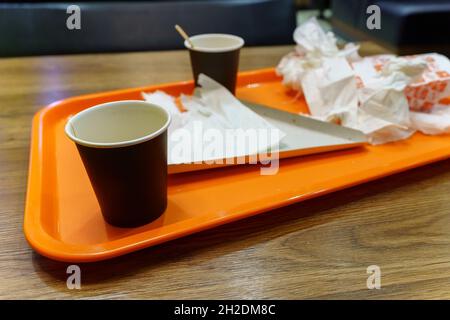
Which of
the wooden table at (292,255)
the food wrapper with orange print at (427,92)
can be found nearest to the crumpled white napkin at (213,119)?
the wooden table at (292,255)

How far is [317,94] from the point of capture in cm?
77

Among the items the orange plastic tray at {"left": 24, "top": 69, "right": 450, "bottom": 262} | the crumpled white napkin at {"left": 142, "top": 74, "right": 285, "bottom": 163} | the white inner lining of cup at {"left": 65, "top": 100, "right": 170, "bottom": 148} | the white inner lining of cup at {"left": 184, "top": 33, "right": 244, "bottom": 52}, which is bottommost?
the orange plastic tray at {"left": 24, "top": 69, "right": 450, "bottom": 262}

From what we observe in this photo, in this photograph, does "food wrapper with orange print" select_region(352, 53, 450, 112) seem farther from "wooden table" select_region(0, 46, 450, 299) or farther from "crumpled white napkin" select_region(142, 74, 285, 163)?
"crumpled white napkin" select_region(142, 74, 285, 163)

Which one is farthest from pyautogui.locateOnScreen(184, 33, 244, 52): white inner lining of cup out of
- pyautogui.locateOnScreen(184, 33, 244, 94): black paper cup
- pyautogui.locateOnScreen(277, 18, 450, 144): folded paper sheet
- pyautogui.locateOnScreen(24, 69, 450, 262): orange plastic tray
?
pyautogui.locateOnScreen(24, 69, 450, 262): orange plastic tray

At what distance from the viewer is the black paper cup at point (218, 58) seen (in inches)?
28.3

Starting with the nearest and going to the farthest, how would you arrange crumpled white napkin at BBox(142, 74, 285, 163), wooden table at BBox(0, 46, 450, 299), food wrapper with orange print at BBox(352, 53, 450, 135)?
wooden table at BBox(0, 46, 450, 299) → crumpled white napkin at BBox(142, 74, 285, 163) → food wrapper with orange print at BBox(352, 53, 450, 135)

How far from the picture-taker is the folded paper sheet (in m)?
0.67

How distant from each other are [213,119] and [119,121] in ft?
0.71

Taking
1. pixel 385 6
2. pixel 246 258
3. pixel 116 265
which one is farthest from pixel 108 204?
pixel 385 6

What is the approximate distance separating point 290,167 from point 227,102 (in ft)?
0.61

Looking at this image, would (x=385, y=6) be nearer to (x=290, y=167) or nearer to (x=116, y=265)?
(x=290, y=167)

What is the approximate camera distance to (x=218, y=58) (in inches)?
28.4

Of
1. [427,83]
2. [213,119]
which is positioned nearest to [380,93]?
[427,83]

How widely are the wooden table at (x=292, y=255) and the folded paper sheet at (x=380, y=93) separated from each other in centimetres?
11
